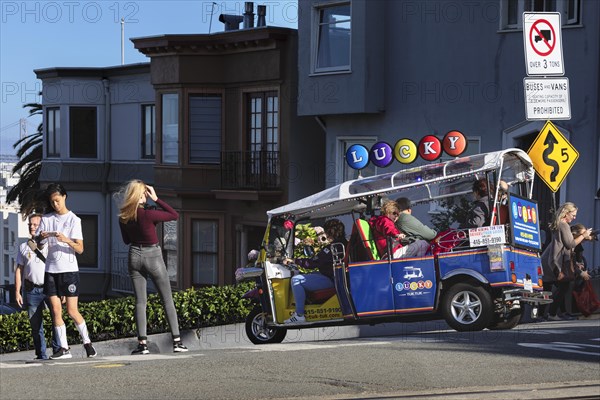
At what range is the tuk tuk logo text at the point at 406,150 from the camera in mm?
24469

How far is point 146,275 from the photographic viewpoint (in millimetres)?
13016

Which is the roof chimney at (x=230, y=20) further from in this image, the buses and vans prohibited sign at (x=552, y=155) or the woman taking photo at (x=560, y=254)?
the buses and vans prohibited sign at (x=552, y=155)

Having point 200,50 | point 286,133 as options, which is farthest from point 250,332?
point 200,50

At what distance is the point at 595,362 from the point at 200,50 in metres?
23.5

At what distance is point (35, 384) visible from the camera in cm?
1014

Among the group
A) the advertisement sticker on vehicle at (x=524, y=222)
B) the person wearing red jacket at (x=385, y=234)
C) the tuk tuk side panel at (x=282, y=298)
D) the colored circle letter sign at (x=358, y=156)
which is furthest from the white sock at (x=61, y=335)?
the colored circle letter sign at (x=358, y=156)

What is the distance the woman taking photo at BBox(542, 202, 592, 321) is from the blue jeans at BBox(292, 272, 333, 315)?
3.65 meters

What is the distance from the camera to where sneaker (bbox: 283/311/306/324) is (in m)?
15.1

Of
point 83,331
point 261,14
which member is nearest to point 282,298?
point 83,331

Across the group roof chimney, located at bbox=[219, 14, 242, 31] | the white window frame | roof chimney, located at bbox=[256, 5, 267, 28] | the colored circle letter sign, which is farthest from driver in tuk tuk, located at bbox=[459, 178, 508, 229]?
roof chimney, located at bbox=[219, 14, 242, 31]

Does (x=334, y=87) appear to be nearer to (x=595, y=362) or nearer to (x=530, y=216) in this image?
(x=530, y=216)

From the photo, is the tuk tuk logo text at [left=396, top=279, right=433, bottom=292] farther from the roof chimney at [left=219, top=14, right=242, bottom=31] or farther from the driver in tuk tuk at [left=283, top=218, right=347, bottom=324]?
the roof chimney at [left=219, top=14, right=242, bottom=31]

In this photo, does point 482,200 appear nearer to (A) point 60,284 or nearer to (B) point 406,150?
(A) point 60,284

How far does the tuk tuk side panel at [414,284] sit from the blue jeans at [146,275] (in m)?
2.75
